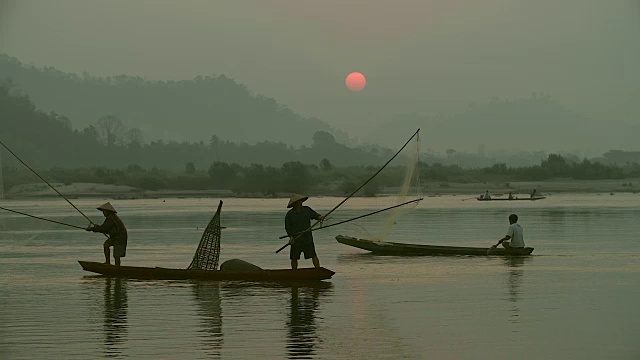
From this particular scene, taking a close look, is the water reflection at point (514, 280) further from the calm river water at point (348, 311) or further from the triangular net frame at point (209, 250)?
the triangular net frame at point (209, 250)

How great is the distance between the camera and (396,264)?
75.5 feet

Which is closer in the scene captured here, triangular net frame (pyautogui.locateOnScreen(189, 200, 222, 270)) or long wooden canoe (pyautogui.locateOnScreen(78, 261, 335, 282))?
long wooden canoe (pyautogui.locateOnScreen(78, 261, 335, 282))

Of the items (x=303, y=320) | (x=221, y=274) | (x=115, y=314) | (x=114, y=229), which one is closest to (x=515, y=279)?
(x=221, y=274)

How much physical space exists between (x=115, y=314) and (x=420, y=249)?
11.4m

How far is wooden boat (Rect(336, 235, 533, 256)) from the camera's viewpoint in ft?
77.0

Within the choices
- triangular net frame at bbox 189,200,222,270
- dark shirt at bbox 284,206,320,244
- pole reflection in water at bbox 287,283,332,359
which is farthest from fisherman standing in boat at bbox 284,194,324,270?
triangular net frame at bbox 189,200,222,270

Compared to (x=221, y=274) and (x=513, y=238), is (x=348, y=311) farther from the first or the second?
(x=513, y=238)

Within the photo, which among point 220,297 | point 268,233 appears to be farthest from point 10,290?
point 268,233

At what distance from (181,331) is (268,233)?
25.3 meters

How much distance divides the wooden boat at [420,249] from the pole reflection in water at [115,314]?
7914mm

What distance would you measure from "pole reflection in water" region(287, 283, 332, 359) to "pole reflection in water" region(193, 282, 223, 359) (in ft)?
2.77

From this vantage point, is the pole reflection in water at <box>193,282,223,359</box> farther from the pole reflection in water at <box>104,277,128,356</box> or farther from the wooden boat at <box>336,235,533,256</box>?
the wooden boat at <box>336,235,533,256</box>

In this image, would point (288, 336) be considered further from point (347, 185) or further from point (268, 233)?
point (347, 185)

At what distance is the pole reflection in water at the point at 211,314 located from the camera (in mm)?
11633
